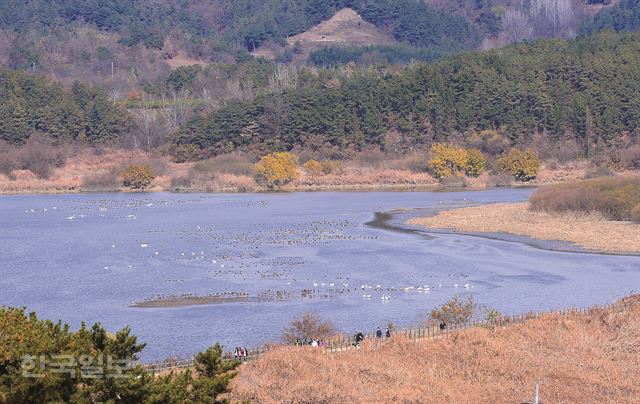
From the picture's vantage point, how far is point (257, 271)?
51875mm

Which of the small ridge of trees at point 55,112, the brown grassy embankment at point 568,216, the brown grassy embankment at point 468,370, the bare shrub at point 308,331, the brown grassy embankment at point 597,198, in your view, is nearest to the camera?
the brown grassy embankment at point 468,370

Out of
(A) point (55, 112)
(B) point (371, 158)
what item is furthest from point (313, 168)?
(A) point (55, 112)

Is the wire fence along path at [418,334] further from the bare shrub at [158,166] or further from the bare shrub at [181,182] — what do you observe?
the bare shrub at [158,166]

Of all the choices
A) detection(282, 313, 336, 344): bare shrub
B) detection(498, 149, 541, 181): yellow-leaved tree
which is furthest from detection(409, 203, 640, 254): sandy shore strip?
detection(498, 149, 541, 181): yellow-leaved tree

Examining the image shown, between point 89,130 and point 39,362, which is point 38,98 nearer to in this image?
point 89,130

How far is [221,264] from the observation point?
54.7 meters

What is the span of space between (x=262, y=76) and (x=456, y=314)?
455ft

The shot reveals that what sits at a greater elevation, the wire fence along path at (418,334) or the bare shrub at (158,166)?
the bare shrub at (158,166)

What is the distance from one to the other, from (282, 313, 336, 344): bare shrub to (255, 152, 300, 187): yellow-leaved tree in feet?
267

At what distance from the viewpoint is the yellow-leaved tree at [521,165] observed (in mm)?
115812

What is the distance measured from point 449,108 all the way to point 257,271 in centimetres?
8997

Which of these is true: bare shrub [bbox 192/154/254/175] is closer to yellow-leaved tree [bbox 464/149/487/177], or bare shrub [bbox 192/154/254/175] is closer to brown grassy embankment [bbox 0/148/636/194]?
brown grassy embankment [bbox 0/148/636/194]

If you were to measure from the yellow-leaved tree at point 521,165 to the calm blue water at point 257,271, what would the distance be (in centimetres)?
3501

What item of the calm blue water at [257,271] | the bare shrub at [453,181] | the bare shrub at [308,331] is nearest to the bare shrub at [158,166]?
the bare shrub at [453,181]
